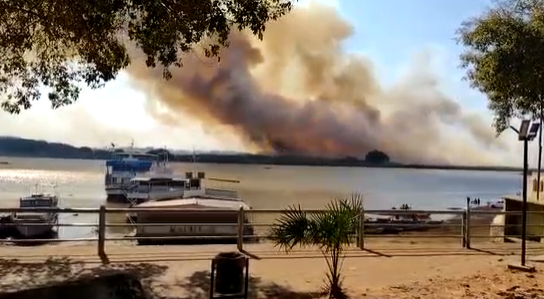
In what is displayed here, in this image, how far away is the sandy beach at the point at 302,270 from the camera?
6555 millimetres

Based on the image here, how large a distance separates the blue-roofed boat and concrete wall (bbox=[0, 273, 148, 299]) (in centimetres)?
3279

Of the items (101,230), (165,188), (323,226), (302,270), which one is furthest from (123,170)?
(323,226)

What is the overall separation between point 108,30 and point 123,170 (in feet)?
123

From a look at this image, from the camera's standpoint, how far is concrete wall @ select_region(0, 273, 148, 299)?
3652mm

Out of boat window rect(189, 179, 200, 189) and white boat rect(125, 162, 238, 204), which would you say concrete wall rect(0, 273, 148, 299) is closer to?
white boat rect(125, 162, 238, 204)

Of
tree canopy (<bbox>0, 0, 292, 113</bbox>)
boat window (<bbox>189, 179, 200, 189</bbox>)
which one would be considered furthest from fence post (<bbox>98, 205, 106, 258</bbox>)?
boat window (<bbox>189, 179, 200, 189</bbox>)

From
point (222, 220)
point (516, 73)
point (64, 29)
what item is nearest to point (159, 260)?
point (64, 29)

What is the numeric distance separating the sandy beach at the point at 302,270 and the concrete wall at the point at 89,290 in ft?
7.27

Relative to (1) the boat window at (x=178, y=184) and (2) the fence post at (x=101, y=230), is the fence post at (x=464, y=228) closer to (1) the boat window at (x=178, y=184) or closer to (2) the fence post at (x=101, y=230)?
(2) the fence post at (x=101, y=230)

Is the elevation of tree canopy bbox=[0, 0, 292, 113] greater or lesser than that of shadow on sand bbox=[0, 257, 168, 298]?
greater

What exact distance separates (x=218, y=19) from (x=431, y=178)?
88238 millimetres

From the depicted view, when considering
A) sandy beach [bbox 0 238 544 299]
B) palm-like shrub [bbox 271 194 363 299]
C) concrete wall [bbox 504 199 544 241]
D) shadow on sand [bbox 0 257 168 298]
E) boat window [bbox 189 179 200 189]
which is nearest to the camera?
palm-like shrub [bbox 271 194 363 299]

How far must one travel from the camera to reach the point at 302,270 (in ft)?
25.6

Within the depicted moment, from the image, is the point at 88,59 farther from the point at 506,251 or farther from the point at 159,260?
the point at 506,251
